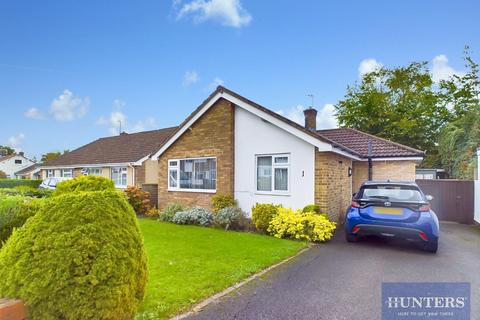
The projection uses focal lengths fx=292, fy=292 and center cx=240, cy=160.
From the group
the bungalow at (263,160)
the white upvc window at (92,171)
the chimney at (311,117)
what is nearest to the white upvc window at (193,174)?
the bungalow at (263,160)

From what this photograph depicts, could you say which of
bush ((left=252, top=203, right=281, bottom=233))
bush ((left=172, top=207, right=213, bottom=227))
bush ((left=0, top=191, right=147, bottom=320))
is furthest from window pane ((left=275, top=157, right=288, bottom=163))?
bush ((left=0, top=191, right=147, bottom=320))

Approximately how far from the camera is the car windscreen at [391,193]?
6.81m

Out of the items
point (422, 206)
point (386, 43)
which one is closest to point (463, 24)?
point (386, 43)

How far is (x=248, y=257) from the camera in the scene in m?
6.21

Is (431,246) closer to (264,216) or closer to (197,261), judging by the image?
(264,216)

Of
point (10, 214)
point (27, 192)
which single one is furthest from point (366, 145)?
point (27, 192)

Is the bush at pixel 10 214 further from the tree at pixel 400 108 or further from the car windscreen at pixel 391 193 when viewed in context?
the tree at pixel 400 108

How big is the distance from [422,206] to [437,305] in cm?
296

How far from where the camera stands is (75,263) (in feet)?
8.96

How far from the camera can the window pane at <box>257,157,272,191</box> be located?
10566 mm

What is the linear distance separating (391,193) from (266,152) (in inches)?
179

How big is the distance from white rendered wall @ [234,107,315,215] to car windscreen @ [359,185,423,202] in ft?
7.38

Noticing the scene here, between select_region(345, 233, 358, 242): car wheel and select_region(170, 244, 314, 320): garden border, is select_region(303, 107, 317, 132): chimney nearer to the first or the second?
select_region(345, 233, 358, 242): car wheel

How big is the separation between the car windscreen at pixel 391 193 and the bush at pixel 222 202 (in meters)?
5.02
